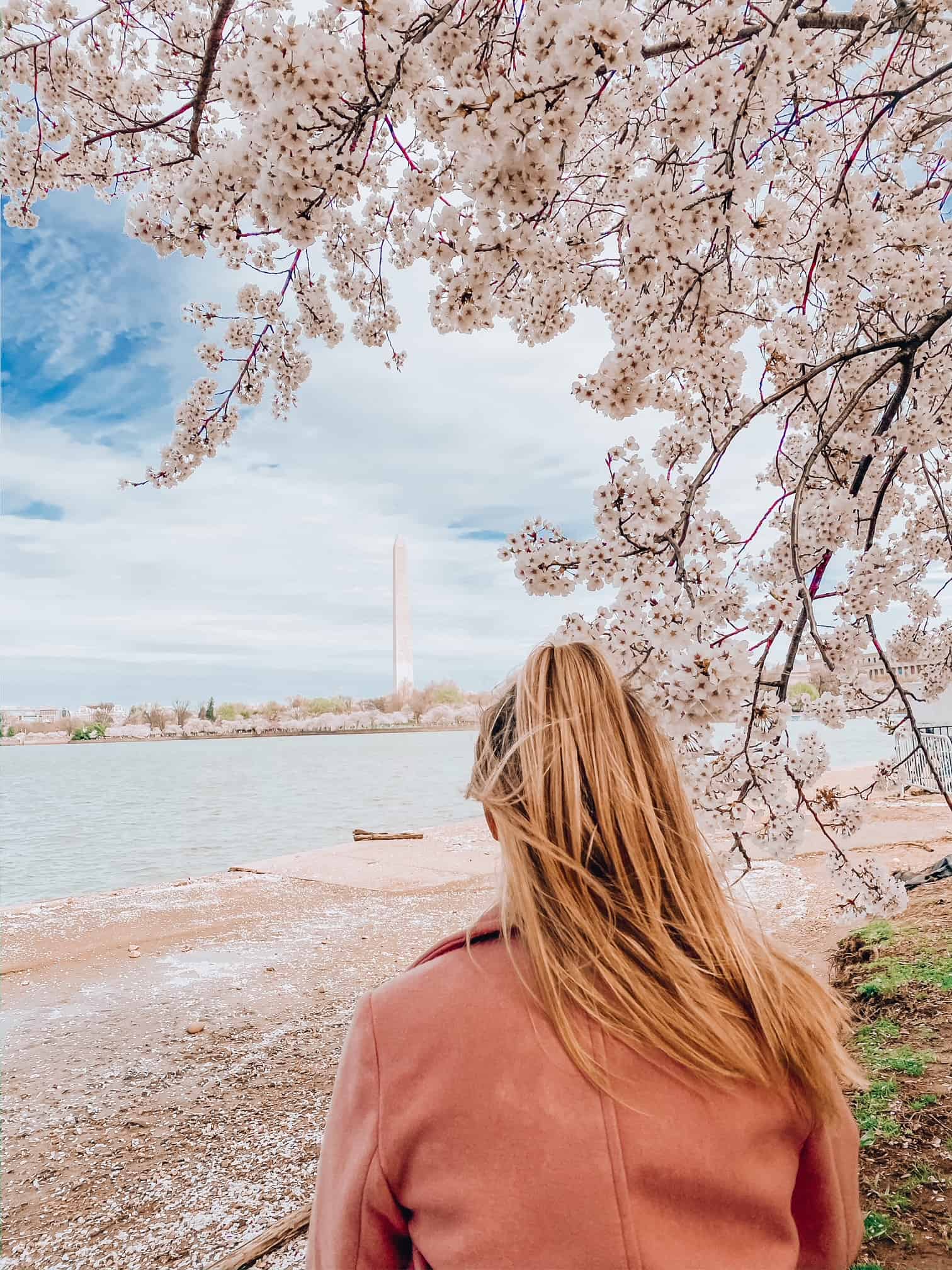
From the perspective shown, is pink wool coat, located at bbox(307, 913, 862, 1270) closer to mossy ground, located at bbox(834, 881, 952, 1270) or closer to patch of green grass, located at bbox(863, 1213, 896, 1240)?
mossy ground, located at bbox(834, 881, 952, 1270)

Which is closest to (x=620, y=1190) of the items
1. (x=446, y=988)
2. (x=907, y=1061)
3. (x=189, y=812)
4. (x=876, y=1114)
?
(x=446, y=988)

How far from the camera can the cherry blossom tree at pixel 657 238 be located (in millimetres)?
1586

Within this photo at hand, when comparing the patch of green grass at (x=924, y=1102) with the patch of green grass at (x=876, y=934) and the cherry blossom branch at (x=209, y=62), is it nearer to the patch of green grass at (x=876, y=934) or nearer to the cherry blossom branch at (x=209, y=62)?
the patch of green grass at (x=876, y=934)

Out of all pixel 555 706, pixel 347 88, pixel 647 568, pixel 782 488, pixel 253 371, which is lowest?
pixel 555 706

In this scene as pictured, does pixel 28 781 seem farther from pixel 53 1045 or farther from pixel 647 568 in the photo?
pixel 647 568

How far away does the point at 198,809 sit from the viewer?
1750 cm

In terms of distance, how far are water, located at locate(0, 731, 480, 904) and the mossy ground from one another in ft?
5.36

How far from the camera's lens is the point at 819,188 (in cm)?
321

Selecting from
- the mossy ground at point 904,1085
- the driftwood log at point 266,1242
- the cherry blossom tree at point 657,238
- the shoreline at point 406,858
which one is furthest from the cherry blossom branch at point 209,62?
the shoreline at point 406,858

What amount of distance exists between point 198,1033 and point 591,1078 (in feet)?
12.1

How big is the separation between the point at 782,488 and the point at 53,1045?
4077mm

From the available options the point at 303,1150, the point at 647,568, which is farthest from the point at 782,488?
the point at 303,1150

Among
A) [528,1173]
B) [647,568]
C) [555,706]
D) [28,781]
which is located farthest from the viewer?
[28,781]

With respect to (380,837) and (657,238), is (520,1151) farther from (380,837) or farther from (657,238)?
(380,837)
